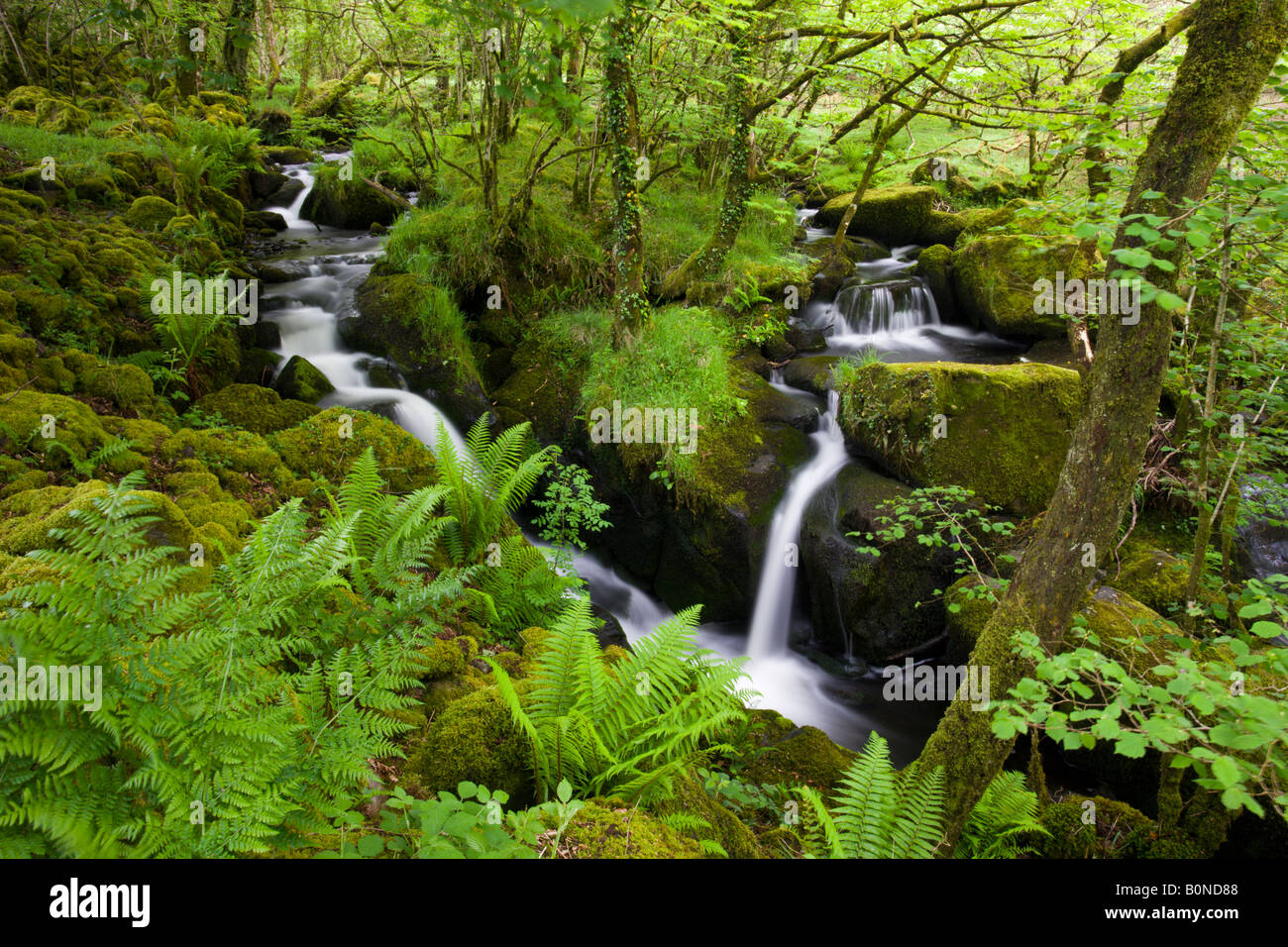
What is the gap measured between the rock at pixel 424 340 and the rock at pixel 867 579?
14.3 ft

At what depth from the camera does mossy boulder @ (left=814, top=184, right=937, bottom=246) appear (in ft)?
41.2

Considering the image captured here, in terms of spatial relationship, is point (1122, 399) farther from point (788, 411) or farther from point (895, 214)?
point (895, 214)

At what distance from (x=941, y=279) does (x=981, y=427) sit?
4732mm

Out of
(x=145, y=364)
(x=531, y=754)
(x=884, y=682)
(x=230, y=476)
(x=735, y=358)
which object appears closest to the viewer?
(x=531, y=754)

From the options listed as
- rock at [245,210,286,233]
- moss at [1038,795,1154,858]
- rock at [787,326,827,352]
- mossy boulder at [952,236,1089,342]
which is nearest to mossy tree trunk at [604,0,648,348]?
rock at [787,326,827,352]

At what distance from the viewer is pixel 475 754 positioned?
108 inches

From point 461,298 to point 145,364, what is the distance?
3930mm

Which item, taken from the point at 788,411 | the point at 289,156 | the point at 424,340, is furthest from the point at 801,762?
the point at 289,156

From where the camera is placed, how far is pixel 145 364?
223 inches

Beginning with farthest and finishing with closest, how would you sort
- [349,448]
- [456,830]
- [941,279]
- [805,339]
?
[941,279] → [805,339] → [349,448] → [456,830]

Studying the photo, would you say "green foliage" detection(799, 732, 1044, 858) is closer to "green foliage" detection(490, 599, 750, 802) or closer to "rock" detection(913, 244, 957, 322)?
"green foliage" detection(490, 599, 750, 802)
